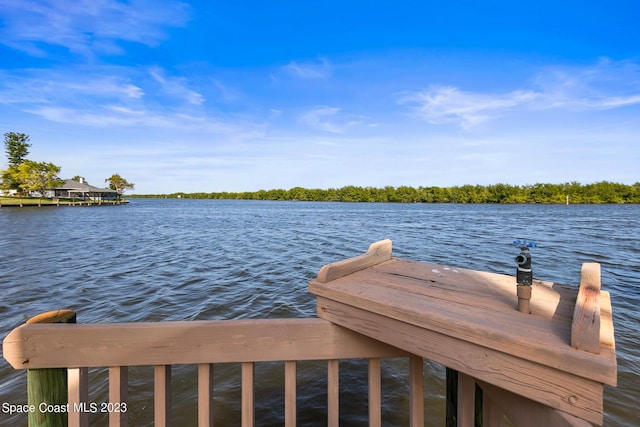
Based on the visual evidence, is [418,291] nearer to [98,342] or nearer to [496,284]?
[496,284]

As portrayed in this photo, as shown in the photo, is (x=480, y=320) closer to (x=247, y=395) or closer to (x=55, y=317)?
(x=247, y=395)

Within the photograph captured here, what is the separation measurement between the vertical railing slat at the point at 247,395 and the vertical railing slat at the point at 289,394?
0.52 feet

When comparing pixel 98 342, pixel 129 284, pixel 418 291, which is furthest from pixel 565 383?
pixel 129 284

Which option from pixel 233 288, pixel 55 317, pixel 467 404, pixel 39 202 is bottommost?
pixel 233 288

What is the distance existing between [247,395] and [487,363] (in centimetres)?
103

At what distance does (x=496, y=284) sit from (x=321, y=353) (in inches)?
40.1

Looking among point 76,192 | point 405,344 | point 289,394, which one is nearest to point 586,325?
point 405,344

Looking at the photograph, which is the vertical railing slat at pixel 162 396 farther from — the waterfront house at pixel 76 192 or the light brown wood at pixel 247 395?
the waterfront house at pixel 76 192

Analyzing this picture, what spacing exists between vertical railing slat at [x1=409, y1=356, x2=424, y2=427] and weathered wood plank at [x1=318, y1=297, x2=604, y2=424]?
12.1 inches

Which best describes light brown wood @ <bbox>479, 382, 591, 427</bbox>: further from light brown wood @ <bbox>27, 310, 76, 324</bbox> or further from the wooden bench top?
light brown wood @ <bbox>27, 310, 76, 324</bbox>

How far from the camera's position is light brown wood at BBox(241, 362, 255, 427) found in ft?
4.51

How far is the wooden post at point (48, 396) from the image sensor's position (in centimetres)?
124

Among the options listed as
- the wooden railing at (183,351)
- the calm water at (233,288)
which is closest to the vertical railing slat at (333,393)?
the wooden railing at (183,351)

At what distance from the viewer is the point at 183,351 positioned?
4.35ft
